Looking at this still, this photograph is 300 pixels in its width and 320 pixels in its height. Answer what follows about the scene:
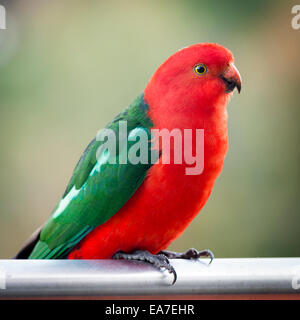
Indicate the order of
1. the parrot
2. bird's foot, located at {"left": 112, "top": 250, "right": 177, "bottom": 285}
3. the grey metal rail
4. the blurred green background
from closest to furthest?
the grey metal rail, bird's foot, located at {"left": 112, "top": 250, "right": 177, "bottom": 285}, the parrot, the blurred green background

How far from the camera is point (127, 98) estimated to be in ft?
6.02

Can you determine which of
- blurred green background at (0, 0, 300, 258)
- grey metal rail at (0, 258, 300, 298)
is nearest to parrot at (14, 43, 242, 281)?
grey metal rail at (0, 258, 300, 298)

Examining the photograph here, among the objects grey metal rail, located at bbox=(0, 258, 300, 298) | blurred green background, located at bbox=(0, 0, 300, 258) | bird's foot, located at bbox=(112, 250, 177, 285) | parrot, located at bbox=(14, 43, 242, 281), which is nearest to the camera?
grey metal rail, located at bbox=(0, 258, 300, 298)

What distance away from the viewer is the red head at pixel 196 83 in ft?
2.98

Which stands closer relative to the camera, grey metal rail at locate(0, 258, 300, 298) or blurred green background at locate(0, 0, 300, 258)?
grey metal rail at locate(0, 258, 300, 298)

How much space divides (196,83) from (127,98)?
941 millimetres

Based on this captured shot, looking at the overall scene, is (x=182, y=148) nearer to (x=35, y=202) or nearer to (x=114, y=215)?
(x=114, y=215)

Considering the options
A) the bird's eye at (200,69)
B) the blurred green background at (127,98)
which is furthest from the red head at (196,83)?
the blurred green background at (127,98)

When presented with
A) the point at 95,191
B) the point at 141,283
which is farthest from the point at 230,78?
the point at 141,283

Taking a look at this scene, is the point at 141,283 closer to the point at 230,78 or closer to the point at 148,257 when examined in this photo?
the point at 148,257

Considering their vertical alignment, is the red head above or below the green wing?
above

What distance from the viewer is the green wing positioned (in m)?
0.89

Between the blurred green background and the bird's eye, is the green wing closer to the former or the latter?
the bird's eye

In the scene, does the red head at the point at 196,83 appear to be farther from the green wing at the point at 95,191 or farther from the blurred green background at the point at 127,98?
the blurred green background at the point at 127,98
